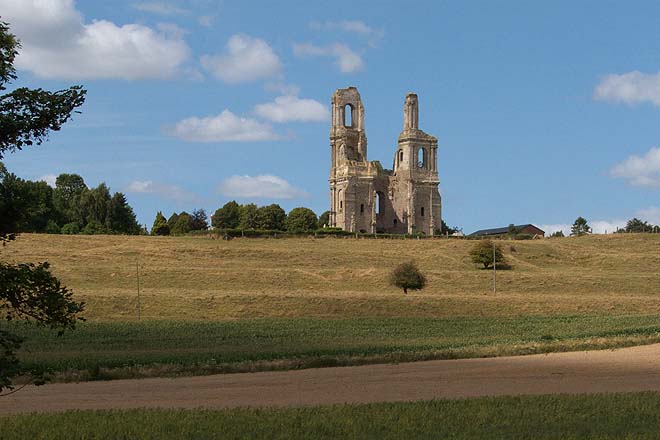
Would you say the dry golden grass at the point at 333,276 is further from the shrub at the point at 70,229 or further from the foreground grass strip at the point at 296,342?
the shrub at the point at 70,229

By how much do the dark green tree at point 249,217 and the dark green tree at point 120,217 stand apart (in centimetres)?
1331

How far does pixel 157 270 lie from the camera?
200ft

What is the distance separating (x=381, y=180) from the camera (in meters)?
113

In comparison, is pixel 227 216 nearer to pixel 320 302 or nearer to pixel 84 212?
pixel 84 212

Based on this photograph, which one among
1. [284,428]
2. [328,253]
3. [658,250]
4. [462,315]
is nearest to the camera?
[284,428]

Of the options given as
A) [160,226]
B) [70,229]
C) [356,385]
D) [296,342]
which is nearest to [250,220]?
[160,226]

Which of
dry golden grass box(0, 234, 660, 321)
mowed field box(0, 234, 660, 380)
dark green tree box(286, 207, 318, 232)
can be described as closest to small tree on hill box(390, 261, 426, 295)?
dry golden grass box(0, 234, 660, 321)

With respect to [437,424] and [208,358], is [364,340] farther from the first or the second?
[437,424]

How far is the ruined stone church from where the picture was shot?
355 feet

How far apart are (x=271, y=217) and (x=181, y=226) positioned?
36.1 feet

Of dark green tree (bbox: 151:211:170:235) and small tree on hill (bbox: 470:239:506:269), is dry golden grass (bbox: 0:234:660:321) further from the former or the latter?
dark green tree (bbox: 151:211:170:235)

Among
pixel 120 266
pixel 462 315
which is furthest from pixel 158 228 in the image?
pixel 462 315

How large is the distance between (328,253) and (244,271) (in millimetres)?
12485

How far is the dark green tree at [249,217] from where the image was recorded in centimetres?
11288
